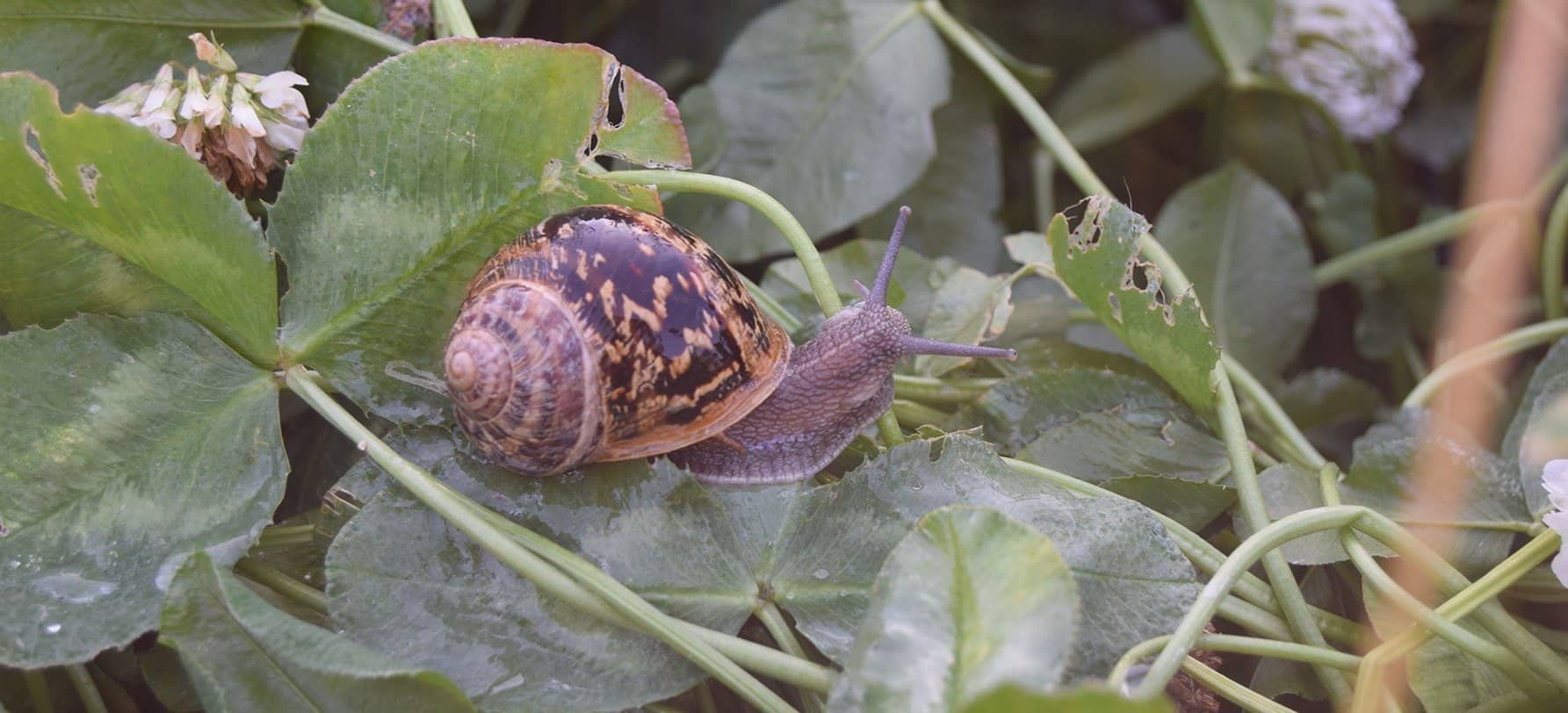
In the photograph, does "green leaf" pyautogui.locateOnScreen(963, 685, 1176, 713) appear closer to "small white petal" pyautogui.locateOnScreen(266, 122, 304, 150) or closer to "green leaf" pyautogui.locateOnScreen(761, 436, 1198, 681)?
"green leaf" pyautogui.locateOnScreen(761, 436, 1198, 681)

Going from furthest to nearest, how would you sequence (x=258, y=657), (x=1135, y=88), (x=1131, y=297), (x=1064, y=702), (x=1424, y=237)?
(x=1135, y=88) → (x=1424, y=237) → (x=1131, y=297) → (x=258, y=657) → (x=1064, y=702)

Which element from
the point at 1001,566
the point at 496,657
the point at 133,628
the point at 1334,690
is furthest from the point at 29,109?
the point at 1334,690

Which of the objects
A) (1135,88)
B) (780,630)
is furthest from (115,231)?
(1135,88)

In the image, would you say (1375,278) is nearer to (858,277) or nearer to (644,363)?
(858,277)

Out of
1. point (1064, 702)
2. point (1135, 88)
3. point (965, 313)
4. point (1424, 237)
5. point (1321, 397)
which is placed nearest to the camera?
point (1064, 702)

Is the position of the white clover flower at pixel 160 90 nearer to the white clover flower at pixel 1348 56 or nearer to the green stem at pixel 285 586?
the green stem at pixel 285 586

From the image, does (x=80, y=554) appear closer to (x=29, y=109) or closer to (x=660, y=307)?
(x=29, y=109)

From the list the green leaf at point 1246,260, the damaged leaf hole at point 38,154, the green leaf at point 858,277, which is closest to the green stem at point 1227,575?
the green leaf at point 858,277
